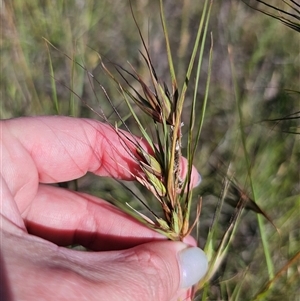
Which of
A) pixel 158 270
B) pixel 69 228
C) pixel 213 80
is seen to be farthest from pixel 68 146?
pixel 213 80

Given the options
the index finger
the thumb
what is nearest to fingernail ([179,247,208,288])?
the thumb

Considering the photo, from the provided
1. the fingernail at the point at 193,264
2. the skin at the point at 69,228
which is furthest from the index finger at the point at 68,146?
the fingernail at the point at 193,264

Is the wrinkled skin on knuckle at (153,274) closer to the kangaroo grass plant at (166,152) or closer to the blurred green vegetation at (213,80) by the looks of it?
the kangaroo grass plant at (166,152)

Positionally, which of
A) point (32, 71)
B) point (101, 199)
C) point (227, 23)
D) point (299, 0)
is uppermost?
point (299, 0)

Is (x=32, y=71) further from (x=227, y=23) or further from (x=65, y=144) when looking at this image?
(x=227, y=23)

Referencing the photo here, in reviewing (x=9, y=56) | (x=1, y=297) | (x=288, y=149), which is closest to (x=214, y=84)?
(x=288, y=149)

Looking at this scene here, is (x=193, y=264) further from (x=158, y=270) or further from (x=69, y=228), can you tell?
(x=69, y=228)

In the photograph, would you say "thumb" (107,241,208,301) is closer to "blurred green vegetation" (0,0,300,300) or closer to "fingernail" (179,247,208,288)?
"fingernail" (179,247,208,288)
